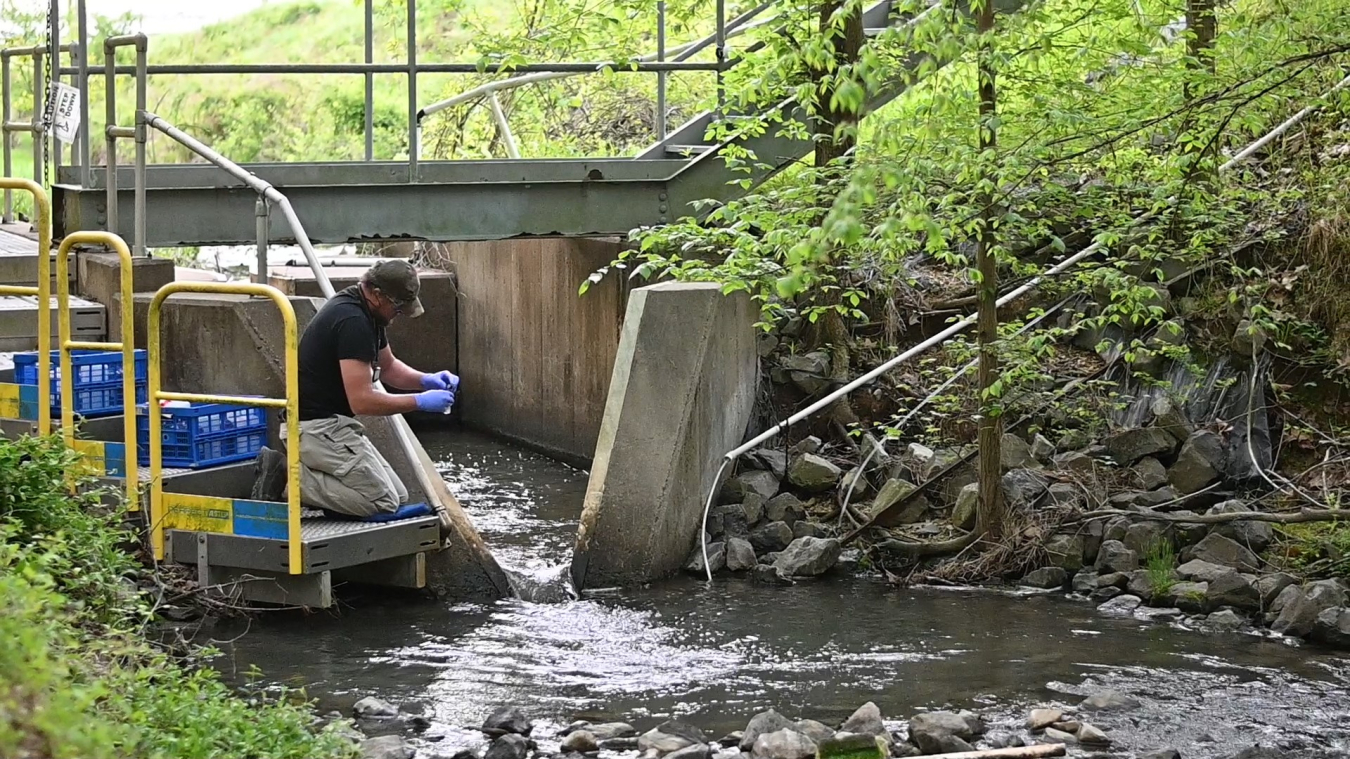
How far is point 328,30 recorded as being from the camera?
33844 millimetres

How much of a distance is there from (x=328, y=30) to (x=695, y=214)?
23.5 meters

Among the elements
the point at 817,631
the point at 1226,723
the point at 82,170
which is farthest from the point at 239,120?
the point at 1226,723

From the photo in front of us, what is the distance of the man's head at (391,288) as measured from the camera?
28.7 feet

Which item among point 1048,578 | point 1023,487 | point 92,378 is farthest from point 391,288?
point 1048,578

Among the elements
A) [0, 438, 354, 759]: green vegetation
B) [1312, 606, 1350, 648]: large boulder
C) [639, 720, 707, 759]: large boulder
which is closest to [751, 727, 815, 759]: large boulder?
[639, 720, 707, 759]: large boulder

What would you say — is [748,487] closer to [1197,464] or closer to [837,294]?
[837,294]

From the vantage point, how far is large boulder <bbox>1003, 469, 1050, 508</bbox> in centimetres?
1036

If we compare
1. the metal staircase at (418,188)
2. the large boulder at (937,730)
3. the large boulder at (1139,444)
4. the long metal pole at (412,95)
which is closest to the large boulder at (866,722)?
the large boulder at (937,730)

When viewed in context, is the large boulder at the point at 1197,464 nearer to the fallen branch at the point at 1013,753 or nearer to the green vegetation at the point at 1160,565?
the green vegetation at the point at 1160,565

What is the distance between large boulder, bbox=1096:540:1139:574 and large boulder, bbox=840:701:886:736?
10.7 feet

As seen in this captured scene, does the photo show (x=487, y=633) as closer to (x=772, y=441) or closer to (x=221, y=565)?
(x=221, y=565)

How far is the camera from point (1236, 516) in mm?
9633

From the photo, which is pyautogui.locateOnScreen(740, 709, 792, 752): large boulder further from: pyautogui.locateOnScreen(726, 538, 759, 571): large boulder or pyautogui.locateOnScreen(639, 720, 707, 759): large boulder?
pyautogui.locateOnScreen(726, 538, 759, 571): large boulder

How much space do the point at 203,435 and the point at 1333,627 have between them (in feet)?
22.1
